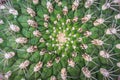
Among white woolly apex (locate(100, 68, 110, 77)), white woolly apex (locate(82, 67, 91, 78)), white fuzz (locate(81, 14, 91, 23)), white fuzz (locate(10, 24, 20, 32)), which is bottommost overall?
white woolly apex (locate(100, 68, 110, 77))

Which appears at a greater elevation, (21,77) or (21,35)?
(21,35)

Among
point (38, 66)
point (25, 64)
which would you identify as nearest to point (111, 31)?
point (38, 66)

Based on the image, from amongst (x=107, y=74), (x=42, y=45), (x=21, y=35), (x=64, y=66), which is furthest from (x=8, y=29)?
(x=107, y=74)

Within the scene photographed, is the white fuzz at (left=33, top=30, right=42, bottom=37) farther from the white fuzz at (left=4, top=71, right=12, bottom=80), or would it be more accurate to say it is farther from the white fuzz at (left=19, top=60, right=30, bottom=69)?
the white fuzz at (left=4, top=71, right=12, bottom=80)

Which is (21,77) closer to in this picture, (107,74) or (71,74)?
(71,74)

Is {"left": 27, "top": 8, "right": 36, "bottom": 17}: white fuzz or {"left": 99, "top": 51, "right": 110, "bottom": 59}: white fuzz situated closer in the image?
{"left": 99, "top": 51, "right": 110, "bottom": 59}: white fuzz

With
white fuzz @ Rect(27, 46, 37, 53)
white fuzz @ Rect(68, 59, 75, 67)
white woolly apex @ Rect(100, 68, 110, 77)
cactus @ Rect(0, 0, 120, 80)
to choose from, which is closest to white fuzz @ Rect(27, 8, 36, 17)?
cactus @ Rect(0, 0, 120, 80)

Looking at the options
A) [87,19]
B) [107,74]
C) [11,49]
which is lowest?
[107,74]

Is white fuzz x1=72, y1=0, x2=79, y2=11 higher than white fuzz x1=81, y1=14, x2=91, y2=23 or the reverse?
higher
